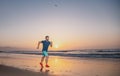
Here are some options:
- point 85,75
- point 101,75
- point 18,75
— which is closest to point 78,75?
point 85,75

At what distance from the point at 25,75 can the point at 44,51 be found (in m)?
2.80

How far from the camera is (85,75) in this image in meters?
8.79

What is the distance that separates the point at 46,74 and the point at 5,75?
1.46 meters

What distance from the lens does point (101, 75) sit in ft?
28.9

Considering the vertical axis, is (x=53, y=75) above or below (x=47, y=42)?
below

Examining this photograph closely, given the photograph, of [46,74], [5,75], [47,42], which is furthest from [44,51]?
[5,75]

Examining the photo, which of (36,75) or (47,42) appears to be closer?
(36,75)

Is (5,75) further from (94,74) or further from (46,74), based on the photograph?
(94,74)

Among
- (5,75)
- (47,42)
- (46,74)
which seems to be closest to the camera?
(5,75)

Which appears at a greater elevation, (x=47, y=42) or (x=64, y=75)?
(x=47, y=42)

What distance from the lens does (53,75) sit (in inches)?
342

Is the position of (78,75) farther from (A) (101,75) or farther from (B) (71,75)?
(A) (101,75)

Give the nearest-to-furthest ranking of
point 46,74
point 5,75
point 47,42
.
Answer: point 5,75, point 46,74, point 47,42

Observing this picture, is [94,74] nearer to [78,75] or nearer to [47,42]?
[78,75]
